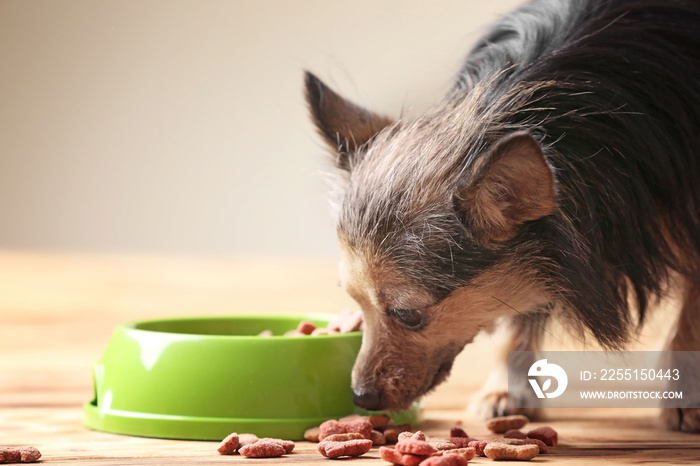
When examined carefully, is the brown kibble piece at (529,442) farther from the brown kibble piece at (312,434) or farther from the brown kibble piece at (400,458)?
the brown kibble piece at (312,434)

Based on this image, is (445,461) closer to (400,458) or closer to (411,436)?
(400,458)

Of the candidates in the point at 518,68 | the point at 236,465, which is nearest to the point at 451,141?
the point at 518,68

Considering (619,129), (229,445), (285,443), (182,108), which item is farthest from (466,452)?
(182,108)

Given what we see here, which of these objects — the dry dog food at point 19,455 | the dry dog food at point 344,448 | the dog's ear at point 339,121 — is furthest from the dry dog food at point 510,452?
the dry dog food at point 19,455

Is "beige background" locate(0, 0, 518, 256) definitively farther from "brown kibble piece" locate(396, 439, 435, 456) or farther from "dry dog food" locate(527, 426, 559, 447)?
"brown kibble piece" locate(396, 439, 435, 456)

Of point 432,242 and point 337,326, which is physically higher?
point 432,242

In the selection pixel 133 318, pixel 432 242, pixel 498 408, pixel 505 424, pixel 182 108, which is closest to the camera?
pixel 432 242
